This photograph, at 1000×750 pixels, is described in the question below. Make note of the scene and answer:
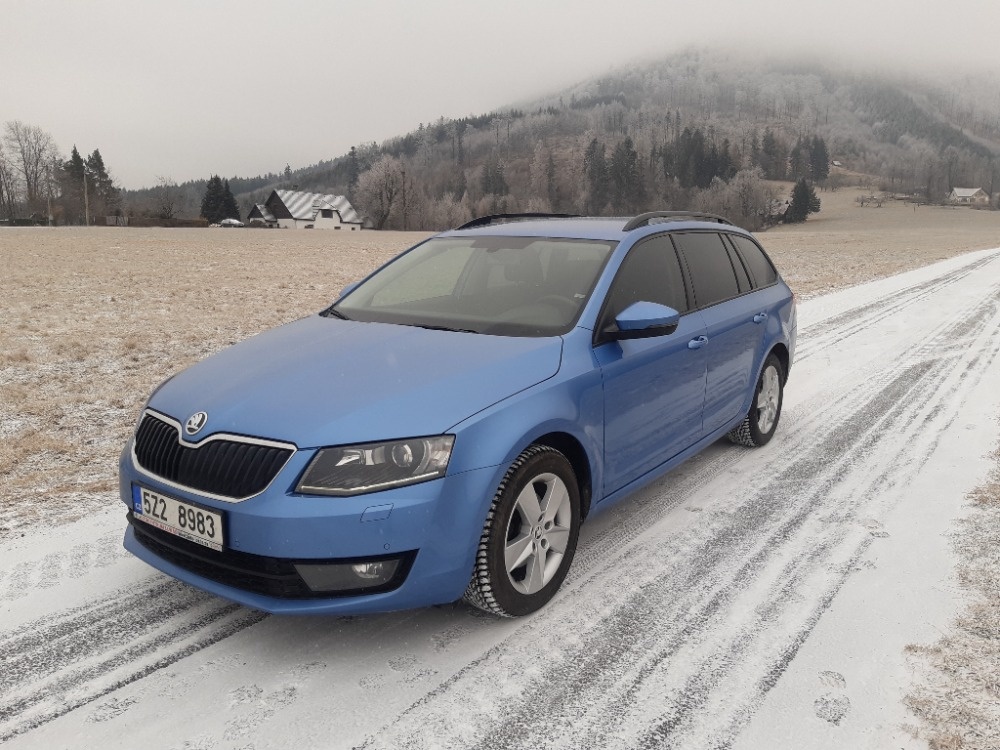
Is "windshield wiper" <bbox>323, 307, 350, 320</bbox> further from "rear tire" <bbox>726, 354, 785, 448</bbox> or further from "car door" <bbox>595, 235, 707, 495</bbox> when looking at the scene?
"rear tire" <bbox>726, 354, 785, 448</bbox>

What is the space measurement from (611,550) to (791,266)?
24762mm

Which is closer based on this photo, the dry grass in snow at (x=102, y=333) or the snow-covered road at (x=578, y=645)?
the snow-covered road at (x=578, y=645)

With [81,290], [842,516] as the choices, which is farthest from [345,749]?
[81,290]

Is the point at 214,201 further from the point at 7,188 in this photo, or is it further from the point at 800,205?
the point at 800,205

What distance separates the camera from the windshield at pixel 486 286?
3.86 m

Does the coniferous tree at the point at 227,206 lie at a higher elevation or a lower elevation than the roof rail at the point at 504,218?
higher

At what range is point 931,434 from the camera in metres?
5.94

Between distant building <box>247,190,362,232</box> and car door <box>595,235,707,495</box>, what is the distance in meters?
123

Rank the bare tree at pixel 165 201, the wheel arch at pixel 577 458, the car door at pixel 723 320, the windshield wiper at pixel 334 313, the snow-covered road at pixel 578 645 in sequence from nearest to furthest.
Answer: the snow-covered road at pixel 578 645
the wheel arch at pixel 577 458
the windshield wiper at pixel 334 313
the car door at pixel 723 320
the bare tree at pixel 165 201

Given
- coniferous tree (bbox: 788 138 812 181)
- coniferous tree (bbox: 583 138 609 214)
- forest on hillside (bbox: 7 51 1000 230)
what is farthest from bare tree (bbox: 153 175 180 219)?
coniferous tree (bbox: 788 138 812 181)

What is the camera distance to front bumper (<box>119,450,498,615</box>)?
8.96 feet

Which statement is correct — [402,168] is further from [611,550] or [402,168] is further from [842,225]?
[611,550]

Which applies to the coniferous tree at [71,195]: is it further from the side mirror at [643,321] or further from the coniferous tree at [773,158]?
the coniferous tree at [773,158]

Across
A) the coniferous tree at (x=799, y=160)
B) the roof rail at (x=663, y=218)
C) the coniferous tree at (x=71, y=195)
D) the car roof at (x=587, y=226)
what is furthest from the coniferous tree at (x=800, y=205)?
the car roof at (x=587, y=226)
